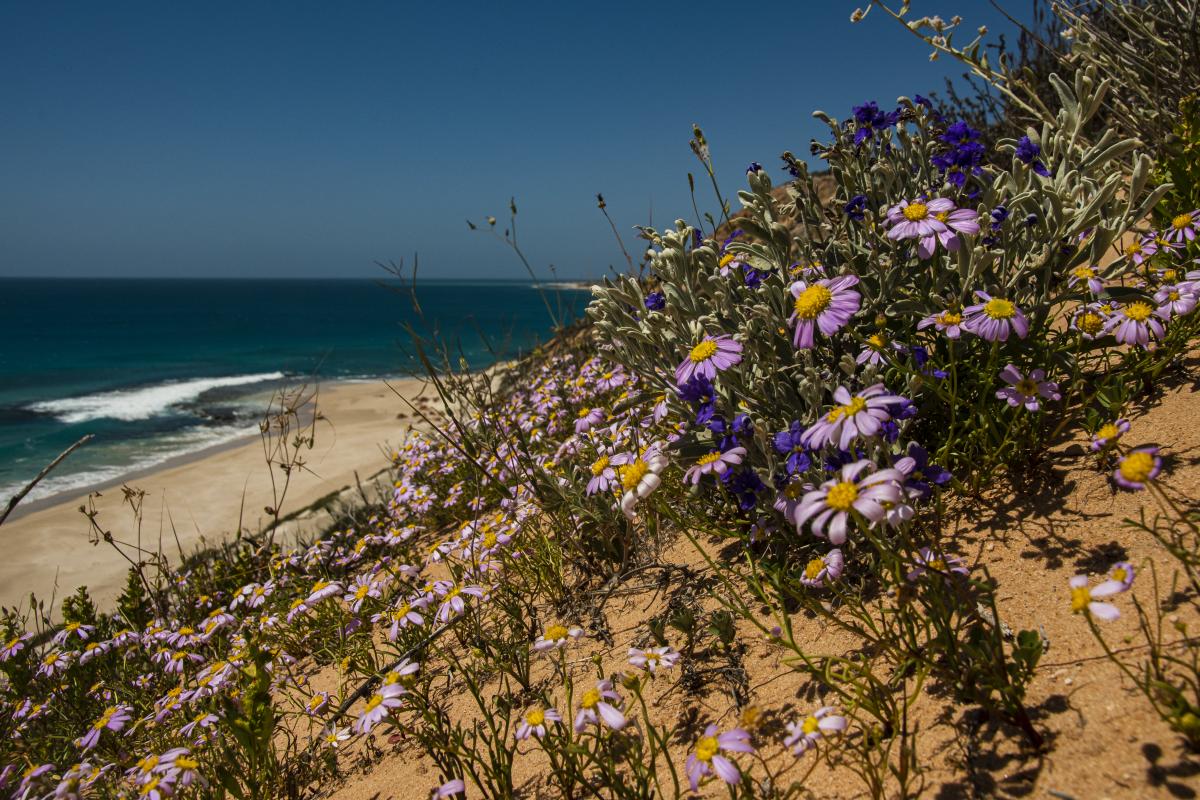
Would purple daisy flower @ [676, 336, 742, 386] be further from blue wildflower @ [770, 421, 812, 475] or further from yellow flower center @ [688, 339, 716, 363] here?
blue wildflower @ [770, 421, 812, 475]

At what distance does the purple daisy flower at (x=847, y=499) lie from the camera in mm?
1429

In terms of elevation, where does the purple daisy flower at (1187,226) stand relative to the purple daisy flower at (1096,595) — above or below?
above

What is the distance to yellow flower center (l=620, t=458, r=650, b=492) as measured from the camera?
7.36ft

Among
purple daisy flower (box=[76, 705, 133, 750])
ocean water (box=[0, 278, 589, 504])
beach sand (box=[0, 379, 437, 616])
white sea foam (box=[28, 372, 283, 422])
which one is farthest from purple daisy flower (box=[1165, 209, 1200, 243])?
white sea foam (box=[28, 372, 283, 422])

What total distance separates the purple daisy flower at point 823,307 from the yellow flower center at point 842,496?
0.61 m

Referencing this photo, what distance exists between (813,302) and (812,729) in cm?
123

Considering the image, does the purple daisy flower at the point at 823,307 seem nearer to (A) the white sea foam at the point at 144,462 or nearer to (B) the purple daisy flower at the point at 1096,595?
(B) the purple daisy flower at the point at 1096,595

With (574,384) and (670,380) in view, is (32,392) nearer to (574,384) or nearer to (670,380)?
(574,384)

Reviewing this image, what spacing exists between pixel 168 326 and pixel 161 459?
48.9 meters

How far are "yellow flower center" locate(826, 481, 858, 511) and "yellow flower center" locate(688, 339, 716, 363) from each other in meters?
0.83

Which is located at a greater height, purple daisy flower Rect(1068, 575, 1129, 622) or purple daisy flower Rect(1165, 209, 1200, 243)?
purple daisy flower Rect(1165, 209, 1200, 243)

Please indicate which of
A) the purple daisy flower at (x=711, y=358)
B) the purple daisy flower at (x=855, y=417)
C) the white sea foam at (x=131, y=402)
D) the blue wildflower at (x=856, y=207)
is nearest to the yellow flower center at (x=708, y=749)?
the purple daisy flower at (x=855, y=417)

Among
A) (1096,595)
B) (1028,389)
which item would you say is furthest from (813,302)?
(1096,595)

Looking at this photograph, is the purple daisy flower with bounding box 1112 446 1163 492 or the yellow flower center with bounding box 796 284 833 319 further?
the yellow flower center with bounding box 796 284 833 319
